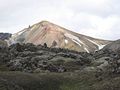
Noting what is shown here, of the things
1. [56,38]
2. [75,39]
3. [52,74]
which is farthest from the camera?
[56,38]

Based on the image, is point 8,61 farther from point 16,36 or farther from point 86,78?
point 16,36

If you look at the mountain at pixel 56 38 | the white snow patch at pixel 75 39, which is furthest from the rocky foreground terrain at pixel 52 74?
the white snow patch at pixel 75 39

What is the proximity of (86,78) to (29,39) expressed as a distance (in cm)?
12340

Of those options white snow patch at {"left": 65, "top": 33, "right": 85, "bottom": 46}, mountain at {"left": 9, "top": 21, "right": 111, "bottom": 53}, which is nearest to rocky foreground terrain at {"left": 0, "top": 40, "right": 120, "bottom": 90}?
mountain at {"left": 9, "top": 21, "right": 111, "bottom": 53}

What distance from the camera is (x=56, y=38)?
169 metres

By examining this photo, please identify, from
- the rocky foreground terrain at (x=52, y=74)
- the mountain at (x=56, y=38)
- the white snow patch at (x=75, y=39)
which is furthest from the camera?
the white snow patch at (x=75, y=39)

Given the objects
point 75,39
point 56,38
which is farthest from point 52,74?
point 56,38

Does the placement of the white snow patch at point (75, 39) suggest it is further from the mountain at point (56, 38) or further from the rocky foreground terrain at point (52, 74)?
the rocky foreground terrain at point (52, 74)

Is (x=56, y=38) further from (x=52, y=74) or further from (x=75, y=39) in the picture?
(x=52, y=74)

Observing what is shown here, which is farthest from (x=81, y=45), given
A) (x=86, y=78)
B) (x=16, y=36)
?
(x=86, y=78)

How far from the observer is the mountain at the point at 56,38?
16055cm

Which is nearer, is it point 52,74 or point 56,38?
point 52,74

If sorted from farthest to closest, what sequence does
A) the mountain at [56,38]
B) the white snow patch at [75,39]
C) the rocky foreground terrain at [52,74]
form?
the white snow patch at [75,39], the mountain at [56,38], the rocky foreground terrain at [52,74]

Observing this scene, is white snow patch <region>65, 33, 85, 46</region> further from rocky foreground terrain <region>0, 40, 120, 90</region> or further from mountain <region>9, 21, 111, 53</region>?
rocky foreground terrain <region>0, 40, 120, 90</region>
